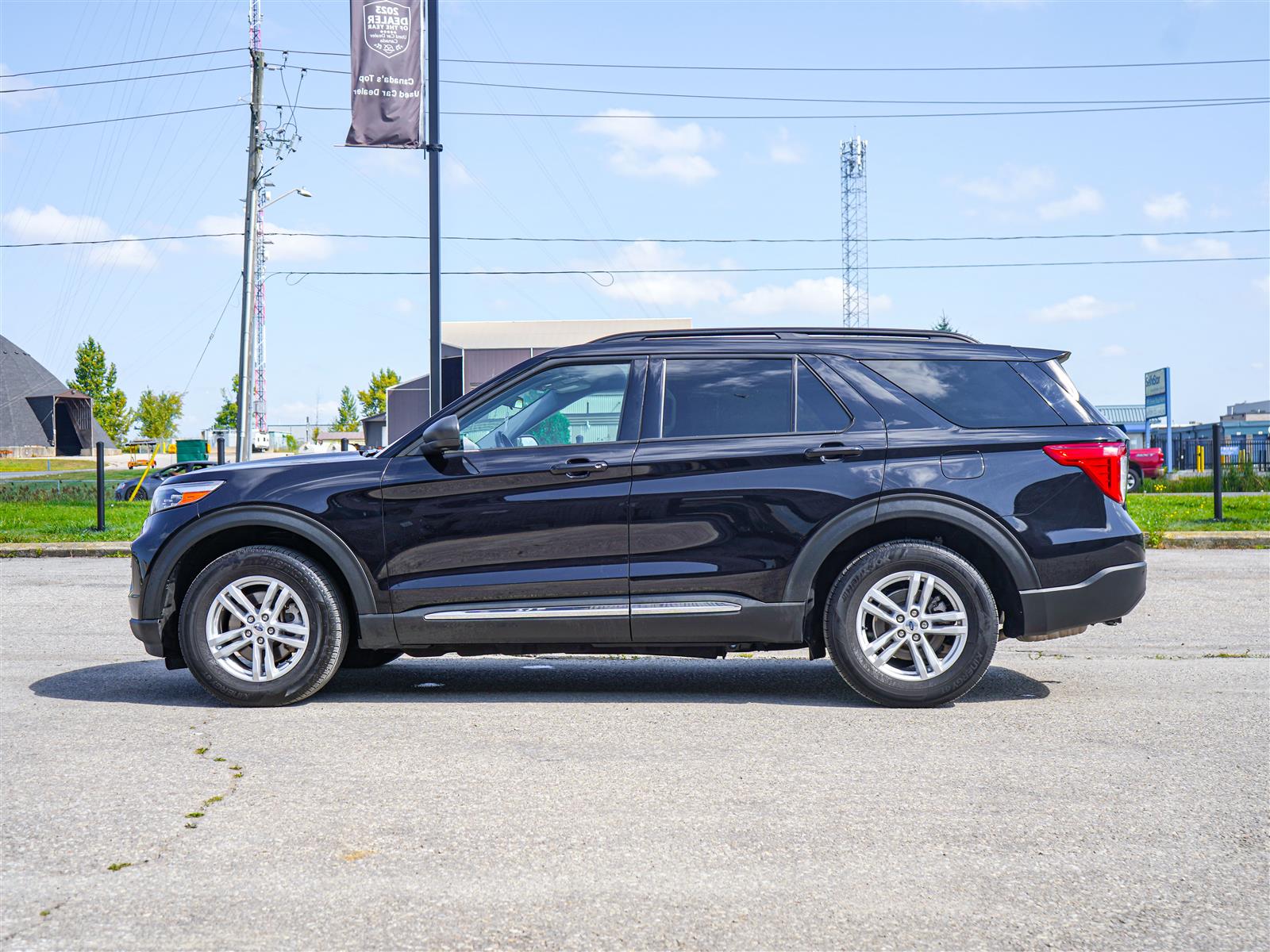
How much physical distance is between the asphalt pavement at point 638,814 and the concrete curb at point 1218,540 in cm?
829

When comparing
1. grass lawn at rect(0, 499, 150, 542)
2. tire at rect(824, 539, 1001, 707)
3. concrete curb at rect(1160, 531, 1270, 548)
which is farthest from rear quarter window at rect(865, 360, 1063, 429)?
grass lawn at rect(0, 499, 150, 542)

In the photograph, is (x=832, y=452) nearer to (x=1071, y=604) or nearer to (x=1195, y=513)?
(x=1071, y=604)

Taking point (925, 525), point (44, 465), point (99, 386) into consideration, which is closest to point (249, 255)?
point (925, 525)

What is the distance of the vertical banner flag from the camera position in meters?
16.9

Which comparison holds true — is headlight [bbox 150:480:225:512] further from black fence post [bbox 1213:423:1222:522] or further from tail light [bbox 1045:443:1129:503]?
black fence post [bbox 1213:423:1222:522]

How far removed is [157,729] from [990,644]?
3.89 meters

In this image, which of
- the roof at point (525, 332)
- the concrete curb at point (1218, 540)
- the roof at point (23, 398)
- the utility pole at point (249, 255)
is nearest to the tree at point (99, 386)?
the roof at point (23, 398)

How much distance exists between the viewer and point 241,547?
613 cm

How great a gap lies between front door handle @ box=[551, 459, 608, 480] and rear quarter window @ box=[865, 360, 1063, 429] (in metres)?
1.48

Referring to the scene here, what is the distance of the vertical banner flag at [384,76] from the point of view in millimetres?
16875

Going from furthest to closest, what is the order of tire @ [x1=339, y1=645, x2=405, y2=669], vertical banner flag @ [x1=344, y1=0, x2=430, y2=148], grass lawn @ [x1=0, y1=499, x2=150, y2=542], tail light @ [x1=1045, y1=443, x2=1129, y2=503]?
1. vertical banner flag @ [x1=344, y1=0, x2=430, y2=148]
2. grass lawn @ [x1=0, y1=499, x2=150, y2=542]
3. tire @ [x1=339, y1=645, x2=405, y2=669]
4. tail light @ [x1=1045, y1=443, x2=1129, y2=503]

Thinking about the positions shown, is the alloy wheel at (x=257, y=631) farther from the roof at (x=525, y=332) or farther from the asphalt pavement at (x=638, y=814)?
the roof at (x=525, y=332)

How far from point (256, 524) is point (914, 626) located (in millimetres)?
3289

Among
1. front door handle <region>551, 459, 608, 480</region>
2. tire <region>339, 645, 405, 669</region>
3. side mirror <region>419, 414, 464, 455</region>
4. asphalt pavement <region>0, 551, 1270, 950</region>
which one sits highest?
side mirror <region>419, 414, 464, 455</region>
